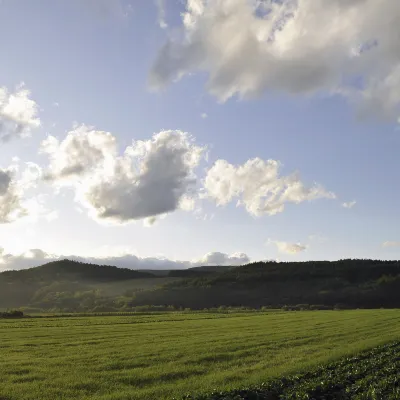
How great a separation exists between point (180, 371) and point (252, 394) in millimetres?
7490

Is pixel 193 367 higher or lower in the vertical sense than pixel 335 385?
higher

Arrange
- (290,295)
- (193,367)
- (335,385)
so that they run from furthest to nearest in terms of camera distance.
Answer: (290,295), (193,367), (335,385)

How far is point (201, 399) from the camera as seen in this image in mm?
20422

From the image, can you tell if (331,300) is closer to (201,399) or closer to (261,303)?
(261,303)

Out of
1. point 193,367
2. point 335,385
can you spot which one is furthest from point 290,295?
point 335,385

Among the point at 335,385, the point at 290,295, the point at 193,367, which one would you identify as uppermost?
the point at 193,367

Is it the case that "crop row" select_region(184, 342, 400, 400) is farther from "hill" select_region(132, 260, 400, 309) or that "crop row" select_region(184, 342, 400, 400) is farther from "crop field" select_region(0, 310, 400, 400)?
"hill" select_region(132, 260, 400, 309)

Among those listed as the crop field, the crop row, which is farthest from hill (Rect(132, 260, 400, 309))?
the crop row

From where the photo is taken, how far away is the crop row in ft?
70.8

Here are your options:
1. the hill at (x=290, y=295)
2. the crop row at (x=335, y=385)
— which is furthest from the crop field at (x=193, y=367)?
the hill at (x=290, y=295)

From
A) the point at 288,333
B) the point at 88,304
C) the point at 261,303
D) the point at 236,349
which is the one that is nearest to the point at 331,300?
the point at 261,303

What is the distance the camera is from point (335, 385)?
945 inches

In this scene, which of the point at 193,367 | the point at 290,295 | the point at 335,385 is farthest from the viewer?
the point at 290,295

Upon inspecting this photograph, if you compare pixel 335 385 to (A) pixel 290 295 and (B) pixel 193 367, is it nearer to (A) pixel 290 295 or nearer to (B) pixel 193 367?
(B) pixel 193 367
